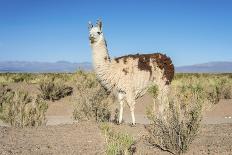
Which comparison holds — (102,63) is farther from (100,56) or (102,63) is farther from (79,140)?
(79,140)

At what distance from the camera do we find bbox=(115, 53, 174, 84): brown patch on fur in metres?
13.7

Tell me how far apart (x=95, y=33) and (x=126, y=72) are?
1395 millimetres

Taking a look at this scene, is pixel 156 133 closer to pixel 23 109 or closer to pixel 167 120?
pixel 167 120

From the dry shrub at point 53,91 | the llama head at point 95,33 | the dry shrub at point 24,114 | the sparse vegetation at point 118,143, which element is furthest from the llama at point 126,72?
the dry shrub at point 53,91

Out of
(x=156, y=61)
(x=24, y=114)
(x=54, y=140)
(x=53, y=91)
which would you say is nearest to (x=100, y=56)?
(x=156, y=61)

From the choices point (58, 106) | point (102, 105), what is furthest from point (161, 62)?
point (58, 106)

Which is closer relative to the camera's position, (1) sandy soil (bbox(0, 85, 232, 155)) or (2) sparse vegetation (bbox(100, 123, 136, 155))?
(2) sparse vegetation (bbox(100, 123, 136, 155))

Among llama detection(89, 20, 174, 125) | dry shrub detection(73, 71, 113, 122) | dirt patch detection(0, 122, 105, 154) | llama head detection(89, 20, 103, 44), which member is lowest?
dirt patch detection(0, 122, 105, 154)

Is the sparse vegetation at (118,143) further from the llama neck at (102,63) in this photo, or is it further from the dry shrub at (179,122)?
the llama neck at (102,63)

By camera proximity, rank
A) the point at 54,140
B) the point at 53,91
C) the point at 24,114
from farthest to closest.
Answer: the point at 53,91, the point at 24,114, the point at 54,140

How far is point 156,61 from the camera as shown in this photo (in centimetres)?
1400

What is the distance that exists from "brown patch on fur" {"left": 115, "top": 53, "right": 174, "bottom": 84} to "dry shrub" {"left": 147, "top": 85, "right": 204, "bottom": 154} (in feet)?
12.8

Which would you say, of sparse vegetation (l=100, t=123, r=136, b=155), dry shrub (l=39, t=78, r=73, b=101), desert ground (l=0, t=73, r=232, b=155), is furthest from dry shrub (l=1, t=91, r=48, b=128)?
dry shrub (l=39, t=78, r=73, b=101)

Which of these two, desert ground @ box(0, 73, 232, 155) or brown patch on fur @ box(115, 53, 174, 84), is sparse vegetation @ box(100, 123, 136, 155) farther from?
brown patch on fur @ box(115, 53, 174, 84)
